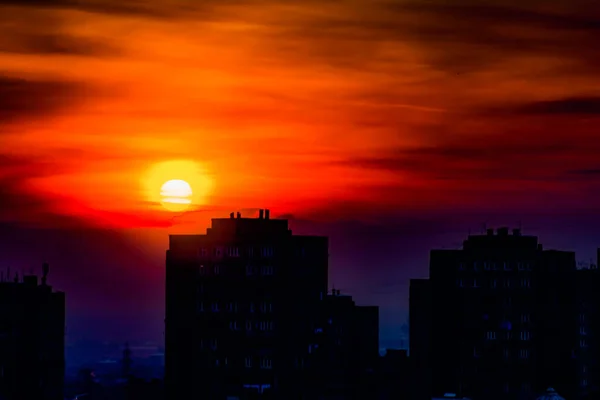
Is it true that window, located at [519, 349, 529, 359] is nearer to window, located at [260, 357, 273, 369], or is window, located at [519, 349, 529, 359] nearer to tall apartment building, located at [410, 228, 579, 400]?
tall apartment building, located at [410, 228, 579, 400]

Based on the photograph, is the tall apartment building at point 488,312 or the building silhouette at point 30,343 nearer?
the building silhouette at point 30,343

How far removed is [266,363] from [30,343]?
2487cm

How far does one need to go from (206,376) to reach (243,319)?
22.7 ft

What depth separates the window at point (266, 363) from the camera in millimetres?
181125

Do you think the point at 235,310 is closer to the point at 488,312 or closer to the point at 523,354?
the point at 488,312

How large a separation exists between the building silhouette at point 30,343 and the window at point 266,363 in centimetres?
2321

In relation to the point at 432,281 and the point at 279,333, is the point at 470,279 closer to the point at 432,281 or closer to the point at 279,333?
the point at 432,281

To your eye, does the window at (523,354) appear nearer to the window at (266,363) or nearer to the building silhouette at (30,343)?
the window at (266,363)

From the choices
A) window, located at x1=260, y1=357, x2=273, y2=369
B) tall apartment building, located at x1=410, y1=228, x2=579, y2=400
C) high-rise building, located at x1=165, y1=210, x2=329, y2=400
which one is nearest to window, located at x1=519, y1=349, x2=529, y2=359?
tall apartment building, located at x1=410, y1=228, x2=579, y2=400

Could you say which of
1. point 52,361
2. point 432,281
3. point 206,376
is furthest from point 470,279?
point 52,361

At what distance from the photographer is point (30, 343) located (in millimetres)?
188250

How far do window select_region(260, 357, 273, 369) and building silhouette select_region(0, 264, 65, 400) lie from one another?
2321cm

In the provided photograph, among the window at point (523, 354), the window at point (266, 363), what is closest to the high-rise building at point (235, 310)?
the window at point (266, 363)

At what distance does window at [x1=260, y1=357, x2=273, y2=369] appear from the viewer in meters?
181
